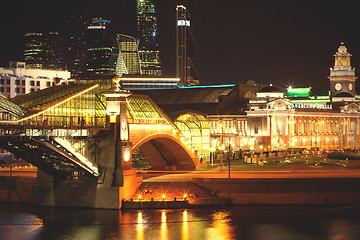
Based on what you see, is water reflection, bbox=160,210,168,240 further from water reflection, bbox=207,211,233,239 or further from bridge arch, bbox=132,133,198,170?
bridge arch, bbox=132,133,198,170

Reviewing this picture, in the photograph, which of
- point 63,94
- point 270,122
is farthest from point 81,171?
point 270,122

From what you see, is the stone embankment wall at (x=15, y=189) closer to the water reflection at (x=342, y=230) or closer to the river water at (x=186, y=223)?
the river water at (x=186, y=223)

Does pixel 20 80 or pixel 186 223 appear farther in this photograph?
pixel 20 80

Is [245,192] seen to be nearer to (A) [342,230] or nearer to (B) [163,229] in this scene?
(A) [342,230]

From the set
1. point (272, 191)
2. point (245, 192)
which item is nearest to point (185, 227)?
point (245, 192)

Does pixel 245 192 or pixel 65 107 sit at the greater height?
pixel 65 107

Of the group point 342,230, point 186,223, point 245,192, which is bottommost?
point 342,230

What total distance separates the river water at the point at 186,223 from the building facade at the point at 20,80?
78759mm

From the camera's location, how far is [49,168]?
7906 centimetres

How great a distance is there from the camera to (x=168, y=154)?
101 metres

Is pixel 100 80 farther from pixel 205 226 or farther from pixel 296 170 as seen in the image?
pixel 296 170

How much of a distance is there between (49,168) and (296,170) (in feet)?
119

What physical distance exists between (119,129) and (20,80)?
85437 mm

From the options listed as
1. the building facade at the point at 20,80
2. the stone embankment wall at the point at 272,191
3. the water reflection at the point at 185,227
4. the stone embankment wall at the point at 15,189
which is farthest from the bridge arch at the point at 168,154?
the building facade at the point at 20,80
